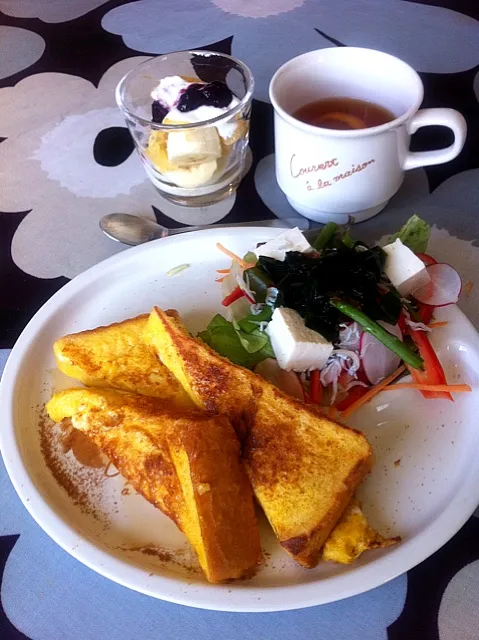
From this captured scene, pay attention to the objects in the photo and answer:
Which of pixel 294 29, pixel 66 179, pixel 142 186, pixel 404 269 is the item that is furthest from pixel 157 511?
pixel 294 29

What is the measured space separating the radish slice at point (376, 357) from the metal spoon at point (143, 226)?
471 mm

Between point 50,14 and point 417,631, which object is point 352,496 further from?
point 50,14

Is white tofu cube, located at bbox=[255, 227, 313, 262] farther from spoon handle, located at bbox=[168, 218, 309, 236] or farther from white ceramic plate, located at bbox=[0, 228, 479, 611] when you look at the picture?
spoon handle, located at bbox=[168, 218, 309, 236]

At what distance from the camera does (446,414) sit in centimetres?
134

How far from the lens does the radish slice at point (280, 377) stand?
1.43 m

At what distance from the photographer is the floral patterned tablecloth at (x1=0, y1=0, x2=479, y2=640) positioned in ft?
3.69

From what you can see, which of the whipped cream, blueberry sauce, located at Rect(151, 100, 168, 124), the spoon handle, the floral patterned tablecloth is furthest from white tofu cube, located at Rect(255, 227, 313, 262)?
blueberry sauce, located at Rect(151, 100, 168, 124)

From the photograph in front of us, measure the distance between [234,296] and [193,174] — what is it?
44 centimetres

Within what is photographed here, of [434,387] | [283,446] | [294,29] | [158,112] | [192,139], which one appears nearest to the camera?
[283,446]

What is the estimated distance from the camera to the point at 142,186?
1989mm

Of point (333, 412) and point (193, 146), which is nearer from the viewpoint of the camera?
point (333, 412)

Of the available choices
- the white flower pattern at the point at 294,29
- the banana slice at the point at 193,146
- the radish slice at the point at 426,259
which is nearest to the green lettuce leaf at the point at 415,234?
the radish slice at the point at 426,259

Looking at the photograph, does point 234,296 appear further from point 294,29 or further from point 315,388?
point 294,29

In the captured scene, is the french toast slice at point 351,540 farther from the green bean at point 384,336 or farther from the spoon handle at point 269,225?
the spoon handle at point 269,225
